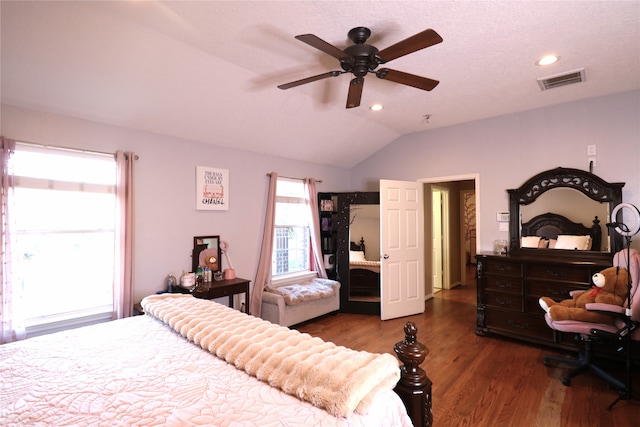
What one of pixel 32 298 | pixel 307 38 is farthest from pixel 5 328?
pixel 307 38

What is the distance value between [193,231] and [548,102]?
443 cm

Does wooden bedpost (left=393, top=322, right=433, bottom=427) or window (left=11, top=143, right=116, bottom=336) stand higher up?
window (left=11, top=143, right=116, bottom=336)

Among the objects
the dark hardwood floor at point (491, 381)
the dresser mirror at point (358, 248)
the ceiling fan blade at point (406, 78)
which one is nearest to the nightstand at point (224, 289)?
the dark hardwood floor at point (491, 381)

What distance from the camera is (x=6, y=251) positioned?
234 centimetres

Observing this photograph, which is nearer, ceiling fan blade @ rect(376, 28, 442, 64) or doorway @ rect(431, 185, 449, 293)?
ceiling fan blade @ rect(376, 28, 442, 64)

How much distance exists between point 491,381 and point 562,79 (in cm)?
294

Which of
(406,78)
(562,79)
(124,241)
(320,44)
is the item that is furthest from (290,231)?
(562,79)

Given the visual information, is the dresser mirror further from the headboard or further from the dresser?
the headboard

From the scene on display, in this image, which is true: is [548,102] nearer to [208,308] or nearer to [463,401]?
[463,401]

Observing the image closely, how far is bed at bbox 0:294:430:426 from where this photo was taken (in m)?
1.00

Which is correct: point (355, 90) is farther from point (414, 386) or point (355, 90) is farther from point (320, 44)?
point (414, 386)

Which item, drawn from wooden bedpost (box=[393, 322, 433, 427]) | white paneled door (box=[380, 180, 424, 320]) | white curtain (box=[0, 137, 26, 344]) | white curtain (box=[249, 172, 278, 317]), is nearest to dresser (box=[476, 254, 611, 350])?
white paneled door (box=[380, 180, 424, 320])

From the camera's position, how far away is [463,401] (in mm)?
2342

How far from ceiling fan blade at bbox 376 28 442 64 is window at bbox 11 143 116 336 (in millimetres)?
2636
